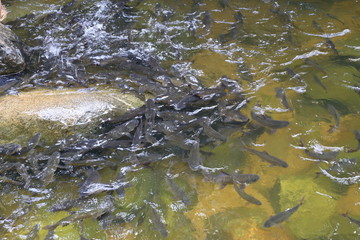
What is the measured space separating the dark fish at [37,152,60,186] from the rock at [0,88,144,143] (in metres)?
0.41

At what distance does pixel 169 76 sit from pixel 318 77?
2205 millimetres

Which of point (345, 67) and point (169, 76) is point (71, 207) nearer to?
point (169, 76)

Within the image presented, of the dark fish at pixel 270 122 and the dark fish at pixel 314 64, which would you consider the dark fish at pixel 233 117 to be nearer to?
the dark fish at pixel 270 122

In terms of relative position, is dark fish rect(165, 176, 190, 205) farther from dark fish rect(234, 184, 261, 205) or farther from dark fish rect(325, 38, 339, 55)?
dark fish rect(325, 38, 339, 55)

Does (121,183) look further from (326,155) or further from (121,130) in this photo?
(326,155)

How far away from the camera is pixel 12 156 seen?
4.45 metres

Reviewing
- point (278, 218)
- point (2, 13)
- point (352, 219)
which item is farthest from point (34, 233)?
point (2, 13)

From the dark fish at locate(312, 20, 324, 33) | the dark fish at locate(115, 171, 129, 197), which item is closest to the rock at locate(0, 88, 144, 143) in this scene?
the dark fish at locate(115, 171, 129, 197)

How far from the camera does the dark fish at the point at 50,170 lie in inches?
161

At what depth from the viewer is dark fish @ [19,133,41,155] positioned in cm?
447

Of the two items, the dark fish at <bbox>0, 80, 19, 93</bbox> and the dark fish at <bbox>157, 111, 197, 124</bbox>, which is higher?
the dark fish at <bbox>157, 111, 197, 124</bbox>

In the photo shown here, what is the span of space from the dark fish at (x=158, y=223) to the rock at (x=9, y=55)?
352cm

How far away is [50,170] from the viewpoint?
4141mm

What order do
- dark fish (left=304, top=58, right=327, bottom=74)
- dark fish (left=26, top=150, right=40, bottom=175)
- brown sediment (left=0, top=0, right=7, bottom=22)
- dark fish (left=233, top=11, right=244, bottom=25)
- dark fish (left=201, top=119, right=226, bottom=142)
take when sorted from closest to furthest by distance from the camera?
dark fish (left=26, top=150, right=40, bottom=175), dark fish (left=201, top=119, right=226, bottom=142), dark fish (left=304, top=58, right=327, bottom=74), dark fish (left=233, top=11, right=244, bottom=25), brown sediment (left=0, top=0, right=7, bottom=22)
